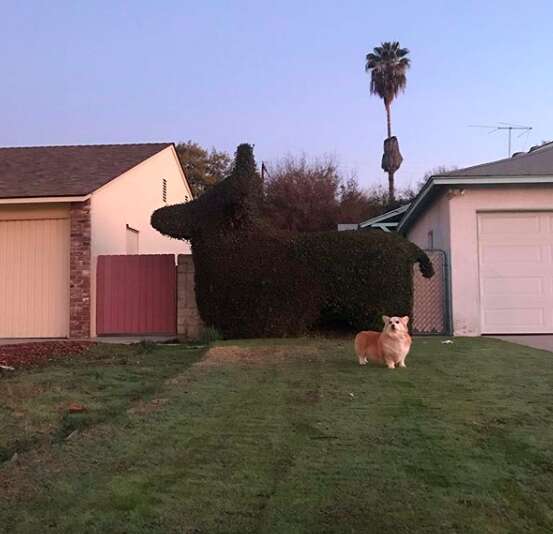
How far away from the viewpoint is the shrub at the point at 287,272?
12156mm

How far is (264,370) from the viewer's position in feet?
26.9

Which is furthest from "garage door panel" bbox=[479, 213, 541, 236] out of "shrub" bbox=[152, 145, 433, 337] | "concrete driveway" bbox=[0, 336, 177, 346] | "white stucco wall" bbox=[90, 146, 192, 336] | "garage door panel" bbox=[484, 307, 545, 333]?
"white stucco wall" bbox=[90, 146, 192, 336]

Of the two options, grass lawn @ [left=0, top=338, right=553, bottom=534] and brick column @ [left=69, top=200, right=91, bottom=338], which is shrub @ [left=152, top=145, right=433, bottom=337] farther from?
grass lawn @ [left=0, top=338, right=553, bottom=534]

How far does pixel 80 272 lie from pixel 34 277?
119 centimetres

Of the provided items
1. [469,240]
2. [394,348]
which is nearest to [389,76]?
[469,240]

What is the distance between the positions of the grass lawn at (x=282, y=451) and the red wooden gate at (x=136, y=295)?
20.3 ft

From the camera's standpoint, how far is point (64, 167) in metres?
16.6

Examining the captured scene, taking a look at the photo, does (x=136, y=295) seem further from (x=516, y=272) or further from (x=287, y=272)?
(x=516, y=272)

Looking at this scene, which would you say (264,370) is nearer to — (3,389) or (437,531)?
(3,389)

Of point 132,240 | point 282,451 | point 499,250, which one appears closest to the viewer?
point 282,451

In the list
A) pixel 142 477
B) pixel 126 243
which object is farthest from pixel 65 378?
pixel 126 243

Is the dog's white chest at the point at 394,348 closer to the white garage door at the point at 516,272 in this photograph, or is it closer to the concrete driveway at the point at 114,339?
the white garage door at the point at 516,272

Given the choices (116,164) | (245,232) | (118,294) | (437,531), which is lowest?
(437,531)

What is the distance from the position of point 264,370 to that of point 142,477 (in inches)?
170
